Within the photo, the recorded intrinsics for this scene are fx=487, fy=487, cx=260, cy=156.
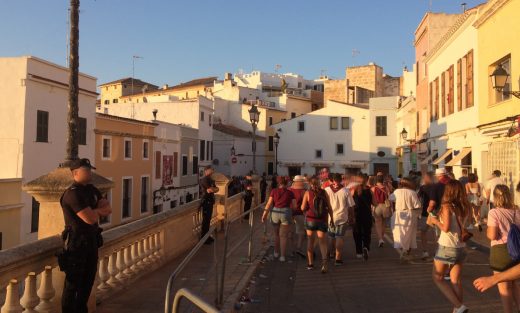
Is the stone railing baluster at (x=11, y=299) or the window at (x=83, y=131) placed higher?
the window at (x=83, y=131)

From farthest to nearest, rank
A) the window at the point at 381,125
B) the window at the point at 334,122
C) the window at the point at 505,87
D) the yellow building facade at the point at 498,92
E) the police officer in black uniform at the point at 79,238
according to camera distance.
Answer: the window at the point at 334,122 < the window at the point at 381,125 < the window at the point at 505,87 < the yellow building facade at the point at 498,92 < the police officer in black uniform at the point at 79,238

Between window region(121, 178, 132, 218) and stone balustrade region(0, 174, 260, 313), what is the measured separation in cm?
2323

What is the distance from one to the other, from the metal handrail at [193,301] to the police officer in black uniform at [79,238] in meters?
1.70

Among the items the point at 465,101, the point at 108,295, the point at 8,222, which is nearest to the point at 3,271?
the point at 108,295

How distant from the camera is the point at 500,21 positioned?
600 inches

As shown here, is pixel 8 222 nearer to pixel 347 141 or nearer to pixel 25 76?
pixel 25 76

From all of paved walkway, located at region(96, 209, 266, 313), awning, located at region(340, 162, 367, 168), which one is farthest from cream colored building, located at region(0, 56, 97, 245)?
awning, located at region(340, 162, 367, 168)

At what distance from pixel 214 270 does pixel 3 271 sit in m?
2.54

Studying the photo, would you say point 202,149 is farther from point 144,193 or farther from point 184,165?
point 144,193

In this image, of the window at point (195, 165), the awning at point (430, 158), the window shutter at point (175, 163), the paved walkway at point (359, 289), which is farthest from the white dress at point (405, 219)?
the window at point (195, 165)

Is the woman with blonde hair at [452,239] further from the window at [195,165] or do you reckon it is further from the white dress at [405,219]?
the window at [195,165]

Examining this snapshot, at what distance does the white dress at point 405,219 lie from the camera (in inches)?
365

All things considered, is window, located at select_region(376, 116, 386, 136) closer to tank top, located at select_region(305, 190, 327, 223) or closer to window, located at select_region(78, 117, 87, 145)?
window, located at select_region(78, 117, 87, 145)

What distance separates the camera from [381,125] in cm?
4872
